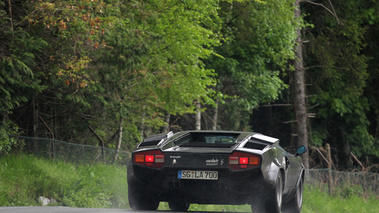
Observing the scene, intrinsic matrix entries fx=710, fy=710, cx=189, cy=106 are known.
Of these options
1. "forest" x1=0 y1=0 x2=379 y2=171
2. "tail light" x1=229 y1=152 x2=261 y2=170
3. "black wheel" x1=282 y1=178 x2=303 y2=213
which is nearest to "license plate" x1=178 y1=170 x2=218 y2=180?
"tail light" x1=229 y1=152 x2=261 y2=170

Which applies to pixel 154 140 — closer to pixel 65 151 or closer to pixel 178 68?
pixel 65 151

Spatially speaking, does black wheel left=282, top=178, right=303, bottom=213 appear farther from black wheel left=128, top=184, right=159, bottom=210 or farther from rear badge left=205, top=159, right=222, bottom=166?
rear badge left=205, top=159, right=222, bottom=166

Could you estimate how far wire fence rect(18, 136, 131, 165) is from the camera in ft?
50.4

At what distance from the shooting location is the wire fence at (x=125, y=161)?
15625 millimetres

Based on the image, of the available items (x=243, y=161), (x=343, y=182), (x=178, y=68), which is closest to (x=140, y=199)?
(x=243, y=161)

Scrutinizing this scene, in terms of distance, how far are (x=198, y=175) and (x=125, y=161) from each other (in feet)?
32.0

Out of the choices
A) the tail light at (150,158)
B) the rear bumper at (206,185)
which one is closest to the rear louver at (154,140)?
the tail light at (150,158)

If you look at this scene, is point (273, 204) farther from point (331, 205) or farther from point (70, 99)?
point (331, 205)

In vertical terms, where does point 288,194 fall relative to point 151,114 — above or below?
below

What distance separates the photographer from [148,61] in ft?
68.8

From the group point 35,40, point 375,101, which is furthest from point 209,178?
point 375,101

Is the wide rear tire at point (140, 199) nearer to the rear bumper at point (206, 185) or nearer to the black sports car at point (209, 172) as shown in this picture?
the black sports car at point (209, 172)

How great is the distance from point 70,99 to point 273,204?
28.9 feet

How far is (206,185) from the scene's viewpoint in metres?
9.28
